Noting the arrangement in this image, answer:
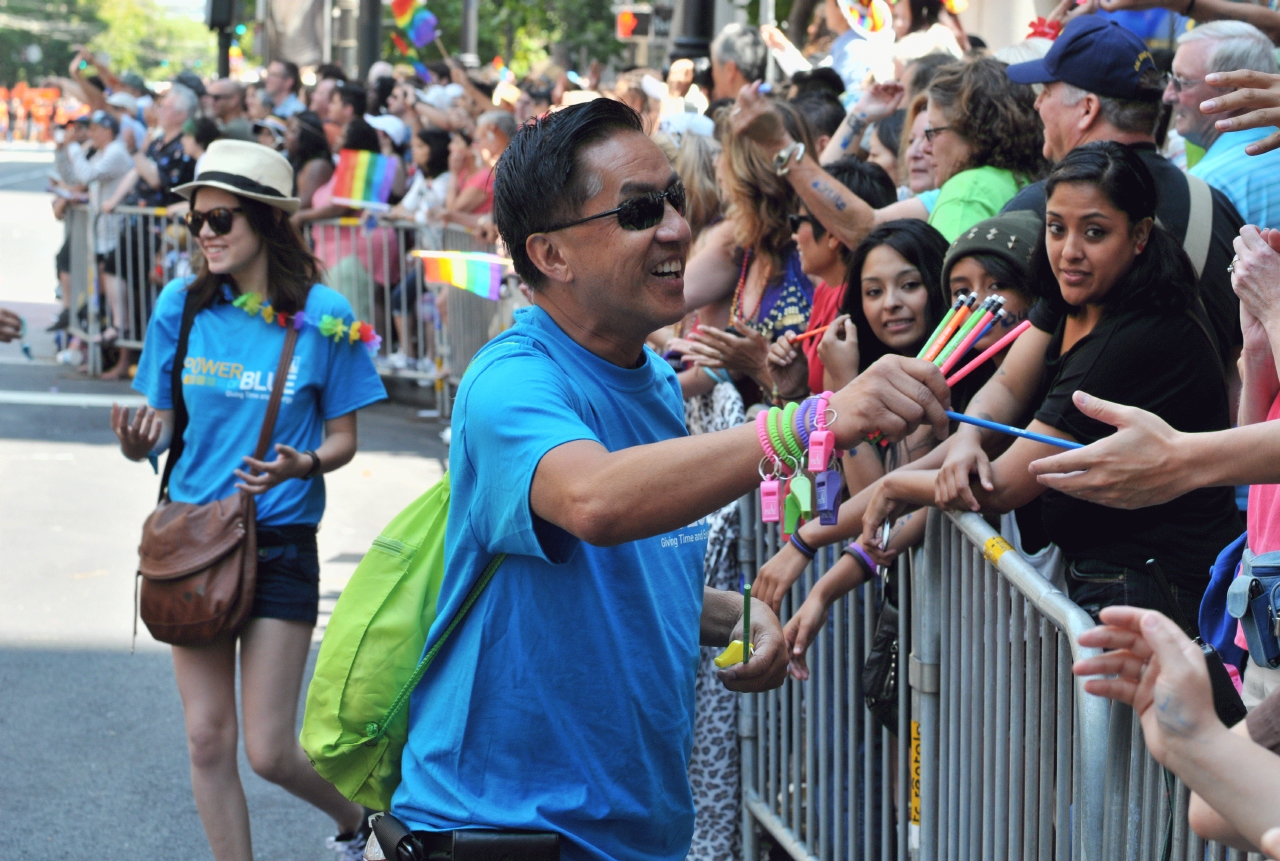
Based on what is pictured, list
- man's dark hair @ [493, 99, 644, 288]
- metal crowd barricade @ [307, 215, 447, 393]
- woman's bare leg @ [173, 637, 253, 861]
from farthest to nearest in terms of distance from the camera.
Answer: metal crowd barricade @ [307, 215, 447, 393] → woman's bare leg @ [173, 637, 253, 861] → man's dark hair @ [493, 99, 644, 288]

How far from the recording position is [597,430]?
2461mm

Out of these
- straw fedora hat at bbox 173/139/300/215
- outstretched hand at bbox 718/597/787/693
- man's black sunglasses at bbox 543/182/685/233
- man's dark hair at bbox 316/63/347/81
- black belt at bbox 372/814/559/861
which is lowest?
black belt at bbox 372/814/559/861

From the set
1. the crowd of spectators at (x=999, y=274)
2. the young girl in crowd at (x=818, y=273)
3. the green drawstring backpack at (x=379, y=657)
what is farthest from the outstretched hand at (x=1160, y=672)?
the young girl in crowd at (x=818, y=273)

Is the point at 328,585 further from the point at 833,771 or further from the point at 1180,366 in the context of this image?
the point at 1180,366

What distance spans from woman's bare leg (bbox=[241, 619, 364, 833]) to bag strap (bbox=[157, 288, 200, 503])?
628 millimetres

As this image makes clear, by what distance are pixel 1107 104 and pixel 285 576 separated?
2840 millimetres

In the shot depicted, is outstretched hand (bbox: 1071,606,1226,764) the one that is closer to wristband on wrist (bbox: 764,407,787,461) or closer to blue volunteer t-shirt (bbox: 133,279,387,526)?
wristband on wrist (bbox: 764,407,787,461)

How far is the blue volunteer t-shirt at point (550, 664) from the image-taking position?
2426 mm

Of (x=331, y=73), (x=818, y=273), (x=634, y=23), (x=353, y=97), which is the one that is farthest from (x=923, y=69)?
(x=634, y=23)

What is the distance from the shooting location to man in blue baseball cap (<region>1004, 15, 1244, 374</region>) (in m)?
3.80

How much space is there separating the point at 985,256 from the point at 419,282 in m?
8.62

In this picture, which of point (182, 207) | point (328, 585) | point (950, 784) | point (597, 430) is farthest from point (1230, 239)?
point (182, 207)

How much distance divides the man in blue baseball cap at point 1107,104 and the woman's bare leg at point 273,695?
251 centimetres

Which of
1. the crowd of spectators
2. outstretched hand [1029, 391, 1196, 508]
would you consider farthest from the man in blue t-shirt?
outstretched hand [1029, 391, 1196, 508]
